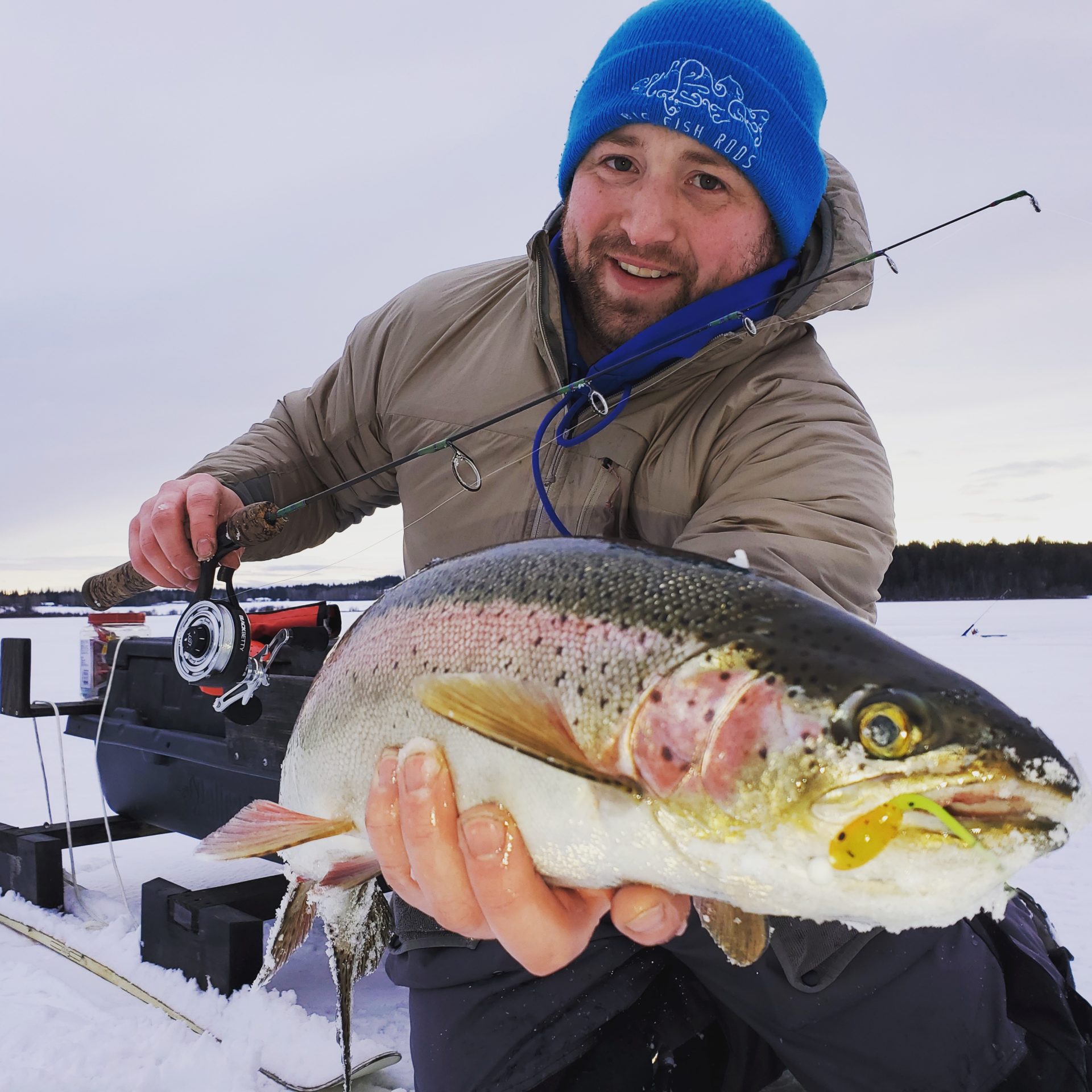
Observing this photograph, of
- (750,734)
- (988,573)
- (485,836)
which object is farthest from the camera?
(988,573)

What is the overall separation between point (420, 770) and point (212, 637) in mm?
1347

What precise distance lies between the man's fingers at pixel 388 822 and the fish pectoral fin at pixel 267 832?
14cm

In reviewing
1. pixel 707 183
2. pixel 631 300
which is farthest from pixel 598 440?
pixel 707 183

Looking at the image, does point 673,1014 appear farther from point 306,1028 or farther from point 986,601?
point 986,601

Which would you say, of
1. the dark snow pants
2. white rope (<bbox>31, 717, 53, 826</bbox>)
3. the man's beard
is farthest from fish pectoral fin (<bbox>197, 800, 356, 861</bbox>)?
white rope (<bbox>31, 717, 53, 826</bbox>)

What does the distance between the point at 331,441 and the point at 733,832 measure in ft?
8.68

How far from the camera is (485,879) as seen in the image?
57.7 inches

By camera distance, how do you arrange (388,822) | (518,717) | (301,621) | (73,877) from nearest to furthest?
(518,717)
(388,822)
(301,621)
(73,877)

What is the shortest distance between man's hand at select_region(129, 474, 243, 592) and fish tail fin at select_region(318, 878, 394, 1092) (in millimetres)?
1097

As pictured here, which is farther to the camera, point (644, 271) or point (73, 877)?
point (73, 877)

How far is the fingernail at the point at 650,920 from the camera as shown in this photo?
148 cm

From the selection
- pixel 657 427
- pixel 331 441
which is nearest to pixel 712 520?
pixel 657 427

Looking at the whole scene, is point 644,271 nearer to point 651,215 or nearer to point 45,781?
point 651,215

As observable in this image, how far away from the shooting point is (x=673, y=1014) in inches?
91.7
